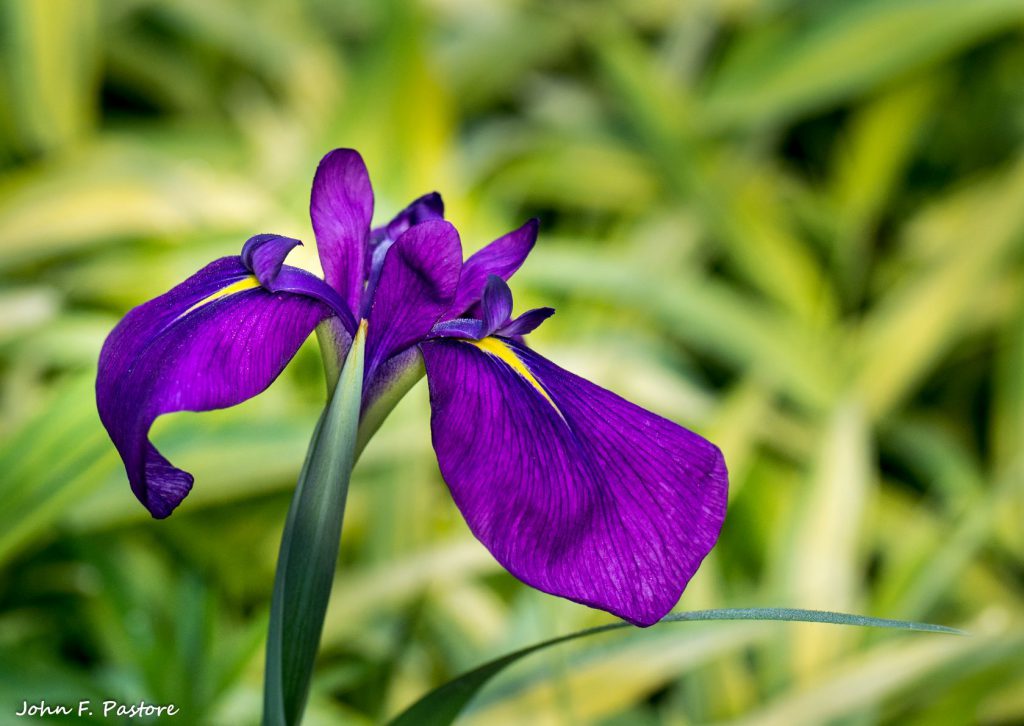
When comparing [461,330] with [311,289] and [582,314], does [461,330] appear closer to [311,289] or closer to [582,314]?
[311,289]

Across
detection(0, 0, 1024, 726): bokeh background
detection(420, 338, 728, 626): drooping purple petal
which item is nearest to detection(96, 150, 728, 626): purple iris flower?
detection(420, 338, 728, 626): drooping purple petal

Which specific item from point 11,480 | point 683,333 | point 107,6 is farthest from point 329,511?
point 107,6

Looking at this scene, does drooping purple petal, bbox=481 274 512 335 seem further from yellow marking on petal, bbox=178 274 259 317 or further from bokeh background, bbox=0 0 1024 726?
bokeh background, bbox=0 0 1024 726

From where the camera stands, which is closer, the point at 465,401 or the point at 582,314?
the point at 465,401

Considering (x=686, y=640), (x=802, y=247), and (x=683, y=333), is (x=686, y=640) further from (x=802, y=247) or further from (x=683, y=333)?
(x=802, y=247)

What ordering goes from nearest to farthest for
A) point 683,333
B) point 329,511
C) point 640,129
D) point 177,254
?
point 329,511 < point 177,254 < point 683,333 < point 640,129

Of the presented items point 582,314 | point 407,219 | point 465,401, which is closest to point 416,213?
point 407,219
